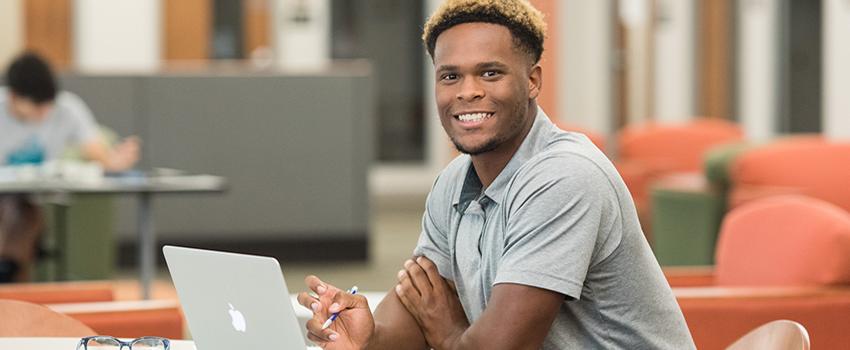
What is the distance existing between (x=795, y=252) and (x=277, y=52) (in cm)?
1058

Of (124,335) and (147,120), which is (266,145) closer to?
(147,120)

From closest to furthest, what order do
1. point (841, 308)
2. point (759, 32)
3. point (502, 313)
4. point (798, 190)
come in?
point (502, 313) → point (841, 308) → point (798, 190) → point (759, 32)

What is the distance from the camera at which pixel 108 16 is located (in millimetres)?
13148

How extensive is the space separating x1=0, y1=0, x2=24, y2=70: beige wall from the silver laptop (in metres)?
11.4


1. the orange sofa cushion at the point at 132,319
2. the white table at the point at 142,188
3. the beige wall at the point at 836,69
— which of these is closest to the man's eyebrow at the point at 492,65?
the orange sofa cushion at the point at 132,319

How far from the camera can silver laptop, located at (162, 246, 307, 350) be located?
183 cm

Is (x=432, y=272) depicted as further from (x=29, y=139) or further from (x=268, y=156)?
(x=268, y=156)

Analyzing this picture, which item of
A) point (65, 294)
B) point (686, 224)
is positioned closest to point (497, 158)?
point (65, 294)

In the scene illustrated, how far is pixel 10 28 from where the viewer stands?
13.0 metres

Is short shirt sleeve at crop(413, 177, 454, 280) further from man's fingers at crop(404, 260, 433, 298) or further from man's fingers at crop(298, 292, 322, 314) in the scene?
man's fingers at crop(298, 292, 322, 314)

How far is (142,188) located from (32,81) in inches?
44.7

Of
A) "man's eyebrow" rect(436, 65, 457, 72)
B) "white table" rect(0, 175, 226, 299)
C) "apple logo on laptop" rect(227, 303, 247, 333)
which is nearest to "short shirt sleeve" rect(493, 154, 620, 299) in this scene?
"man's eyebrow" rect(436, 65, 457, 72)

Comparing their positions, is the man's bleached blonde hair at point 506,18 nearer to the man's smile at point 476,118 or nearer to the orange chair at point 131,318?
the man's smile at point 476,118

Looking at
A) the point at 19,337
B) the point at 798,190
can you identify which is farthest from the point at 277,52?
the point at 19,337
